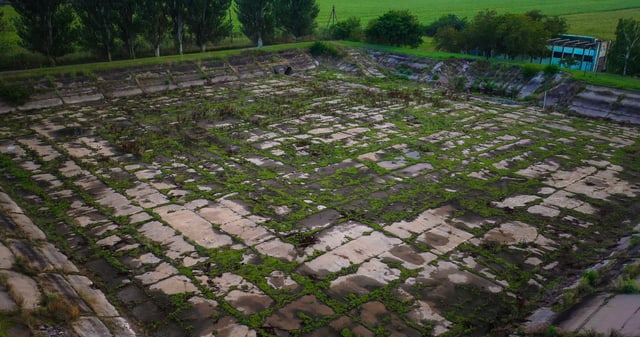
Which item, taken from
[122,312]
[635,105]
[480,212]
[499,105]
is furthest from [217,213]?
[635,105]

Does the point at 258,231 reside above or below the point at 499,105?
below

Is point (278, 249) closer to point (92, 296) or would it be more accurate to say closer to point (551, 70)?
point (92, 296)

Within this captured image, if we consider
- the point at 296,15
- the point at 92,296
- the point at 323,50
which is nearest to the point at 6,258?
the point at 92,296

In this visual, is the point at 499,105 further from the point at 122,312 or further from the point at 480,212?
the point at 122,312

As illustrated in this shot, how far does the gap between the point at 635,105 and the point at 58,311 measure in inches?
798

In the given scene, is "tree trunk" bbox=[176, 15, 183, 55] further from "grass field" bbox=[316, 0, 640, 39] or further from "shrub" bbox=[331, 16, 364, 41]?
"grass field" bbox=[316, 0, 640, 39]

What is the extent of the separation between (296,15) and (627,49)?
60.8ft

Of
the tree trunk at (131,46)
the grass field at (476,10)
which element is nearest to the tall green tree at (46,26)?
the grass field at (476,10)

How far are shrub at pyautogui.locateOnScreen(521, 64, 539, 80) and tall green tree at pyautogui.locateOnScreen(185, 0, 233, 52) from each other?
1625 cm

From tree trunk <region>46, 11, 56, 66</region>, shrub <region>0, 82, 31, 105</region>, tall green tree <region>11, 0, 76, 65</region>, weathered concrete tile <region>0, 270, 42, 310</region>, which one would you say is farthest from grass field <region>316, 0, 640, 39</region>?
weathered concrete tile <region>0, 270, 42, 310</region>

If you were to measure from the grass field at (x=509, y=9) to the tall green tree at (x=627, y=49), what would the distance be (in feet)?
54.7

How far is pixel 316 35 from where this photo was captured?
106ft

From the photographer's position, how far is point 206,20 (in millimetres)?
26406

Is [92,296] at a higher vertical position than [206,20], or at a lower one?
lower
